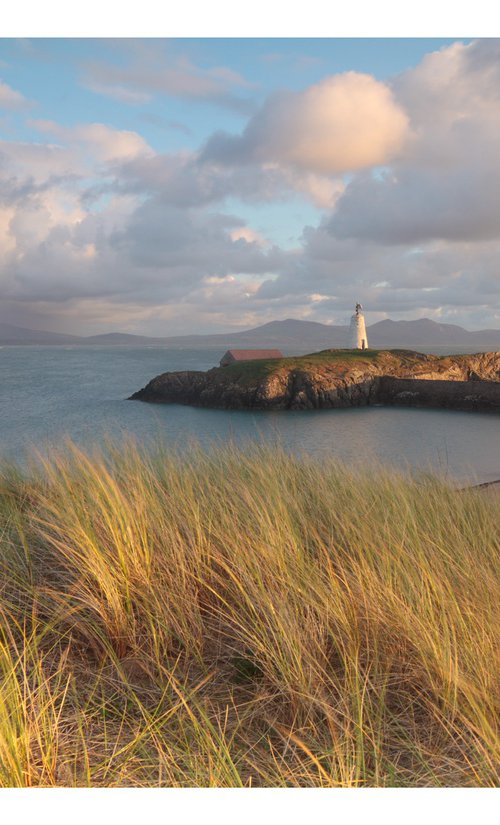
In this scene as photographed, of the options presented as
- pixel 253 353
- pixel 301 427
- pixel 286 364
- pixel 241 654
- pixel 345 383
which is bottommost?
pixel 301 427

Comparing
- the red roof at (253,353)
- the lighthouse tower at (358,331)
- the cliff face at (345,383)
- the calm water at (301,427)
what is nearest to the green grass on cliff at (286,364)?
the cliff face at (345,383)

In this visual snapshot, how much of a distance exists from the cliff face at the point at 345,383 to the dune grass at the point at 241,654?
27.7 m

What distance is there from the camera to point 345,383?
3191 cm

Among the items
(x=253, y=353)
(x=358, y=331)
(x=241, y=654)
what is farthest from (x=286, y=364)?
(x=241, y=654)

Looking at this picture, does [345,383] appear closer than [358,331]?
Yes

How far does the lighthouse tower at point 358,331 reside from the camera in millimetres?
43500

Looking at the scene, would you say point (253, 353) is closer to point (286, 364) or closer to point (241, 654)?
point (286, 364)

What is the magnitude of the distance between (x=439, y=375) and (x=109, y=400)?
79.6ft

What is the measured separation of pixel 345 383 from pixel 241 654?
98.8 ft

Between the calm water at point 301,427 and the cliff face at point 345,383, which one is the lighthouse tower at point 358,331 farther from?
the calm water at point 301,427

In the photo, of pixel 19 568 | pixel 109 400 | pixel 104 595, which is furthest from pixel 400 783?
pixel 109 400

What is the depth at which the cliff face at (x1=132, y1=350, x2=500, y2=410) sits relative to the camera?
31359mm

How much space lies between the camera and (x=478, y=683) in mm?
2180

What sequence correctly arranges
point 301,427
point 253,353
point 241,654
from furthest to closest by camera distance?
point 253,353 < point 301,427 < point 241,654
